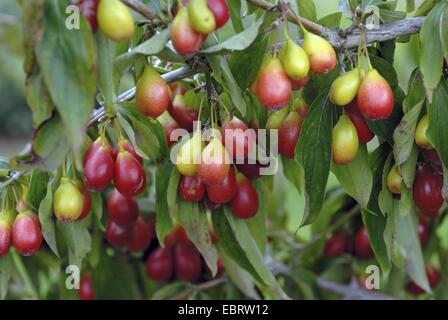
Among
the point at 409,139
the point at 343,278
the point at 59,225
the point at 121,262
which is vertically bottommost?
the point at 343,278

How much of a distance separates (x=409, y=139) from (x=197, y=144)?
345mm

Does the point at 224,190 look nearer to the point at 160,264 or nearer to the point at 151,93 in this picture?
the point at 151,93

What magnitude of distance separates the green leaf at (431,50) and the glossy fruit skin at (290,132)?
25 cm

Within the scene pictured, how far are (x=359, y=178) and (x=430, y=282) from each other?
1.22m

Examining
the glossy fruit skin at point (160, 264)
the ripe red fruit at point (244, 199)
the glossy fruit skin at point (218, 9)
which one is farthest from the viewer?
the glossy fruit skin at point (160, 264)

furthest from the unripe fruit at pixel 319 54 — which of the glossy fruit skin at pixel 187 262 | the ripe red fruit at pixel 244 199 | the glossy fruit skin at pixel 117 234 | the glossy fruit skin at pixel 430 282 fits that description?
the glossy fruit skin at pixel 430 282

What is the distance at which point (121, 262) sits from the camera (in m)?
2.07

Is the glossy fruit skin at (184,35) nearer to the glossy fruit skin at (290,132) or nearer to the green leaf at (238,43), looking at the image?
the green leaf at (238,43)

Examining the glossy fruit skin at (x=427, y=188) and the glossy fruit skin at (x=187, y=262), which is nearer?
the glossy fruit skin at (x=427, y=188)

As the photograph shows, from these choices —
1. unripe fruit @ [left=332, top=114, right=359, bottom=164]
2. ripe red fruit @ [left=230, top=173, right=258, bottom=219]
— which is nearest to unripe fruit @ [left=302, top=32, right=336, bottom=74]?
unripe fruit @ [left=332, top=114, right=359, bottom=164]

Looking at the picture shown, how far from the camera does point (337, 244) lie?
7.30 ft

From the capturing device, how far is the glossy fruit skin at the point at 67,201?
4.21 feet
